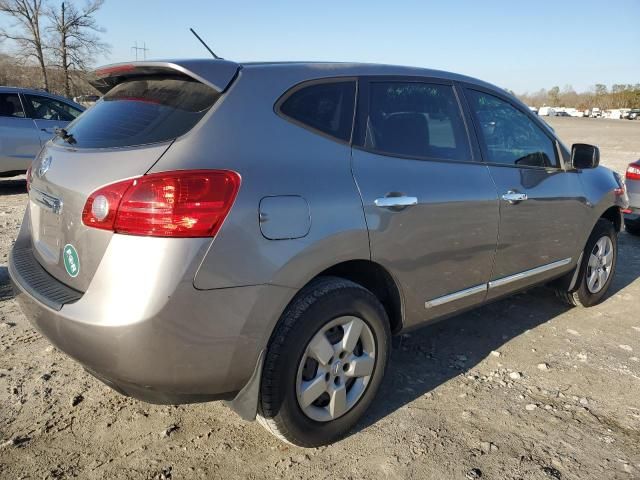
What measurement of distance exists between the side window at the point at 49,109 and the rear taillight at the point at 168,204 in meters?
8.43

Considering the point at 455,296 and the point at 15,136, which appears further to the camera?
the point at 15,136

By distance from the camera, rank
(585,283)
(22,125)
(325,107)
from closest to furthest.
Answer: (325,107)
(585,283)
(22,125)

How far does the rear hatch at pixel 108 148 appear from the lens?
6.92ft

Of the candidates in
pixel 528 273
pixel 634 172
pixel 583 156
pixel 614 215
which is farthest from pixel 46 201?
pixel 634 172

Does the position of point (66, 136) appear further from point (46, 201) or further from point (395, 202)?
point (395, 202)

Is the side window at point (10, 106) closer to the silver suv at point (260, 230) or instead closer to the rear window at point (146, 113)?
the silver suv at point (260, 230)

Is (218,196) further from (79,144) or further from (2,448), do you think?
(2,448)

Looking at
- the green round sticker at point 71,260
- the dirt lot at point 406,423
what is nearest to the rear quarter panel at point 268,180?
the green round sticker at point 71,260

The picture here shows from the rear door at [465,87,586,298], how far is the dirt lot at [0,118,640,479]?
595mm

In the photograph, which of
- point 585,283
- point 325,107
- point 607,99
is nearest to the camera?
point 325,107

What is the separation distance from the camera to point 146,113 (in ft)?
7.74

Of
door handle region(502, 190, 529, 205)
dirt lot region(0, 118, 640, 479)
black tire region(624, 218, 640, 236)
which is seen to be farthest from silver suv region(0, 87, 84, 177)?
black tire region(624, 218, 640, 236)

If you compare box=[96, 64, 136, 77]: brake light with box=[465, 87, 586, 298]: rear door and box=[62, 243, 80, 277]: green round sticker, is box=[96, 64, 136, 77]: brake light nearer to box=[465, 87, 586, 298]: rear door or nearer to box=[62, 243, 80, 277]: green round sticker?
box=[62, 243, 80, 277]: green round sticker

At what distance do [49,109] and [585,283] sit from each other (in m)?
8.98
